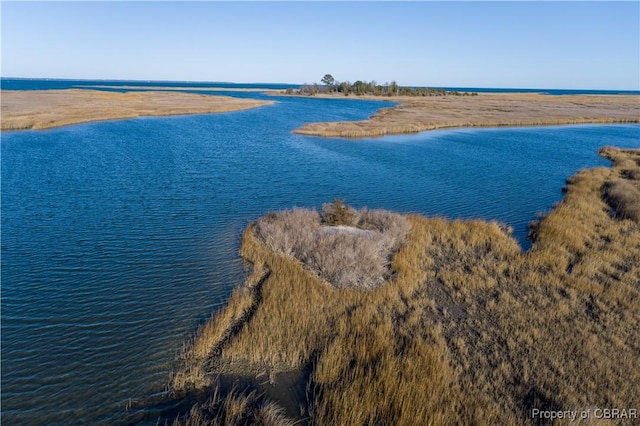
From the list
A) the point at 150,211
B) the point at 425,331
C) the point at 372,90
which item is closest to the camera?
the point at 425,331

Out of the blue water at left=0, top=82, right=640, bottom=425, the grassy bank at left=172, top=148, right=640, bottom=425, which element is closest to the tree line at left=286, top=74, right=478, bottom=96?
the blue water at left=0, top=82, right=640, bottom=425

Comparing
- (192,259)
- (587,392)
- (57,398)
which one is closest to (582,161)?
(587,392)

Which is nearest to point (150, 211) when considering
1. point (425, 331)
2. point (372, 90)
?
point (425, 331)

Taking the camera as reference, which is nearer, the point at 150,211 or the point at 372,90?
the point at 150,211

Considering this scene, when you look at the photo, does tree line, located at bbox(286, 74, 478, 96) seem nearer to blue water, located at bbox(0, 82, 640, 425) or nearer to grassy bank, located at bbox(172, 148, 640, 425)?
blue water, located at bbox(0, 82, 640, 425)

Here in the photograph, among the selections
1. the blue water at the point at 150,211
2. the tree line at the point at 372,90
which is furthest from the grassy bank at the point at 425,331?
the tree line at the point at 372,90

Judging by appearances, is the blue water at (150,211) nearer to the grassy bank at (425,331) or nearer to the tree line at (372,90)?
the grassy bank at (425,331)

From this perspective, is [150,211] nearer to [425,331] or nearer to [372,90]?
[425,331]
